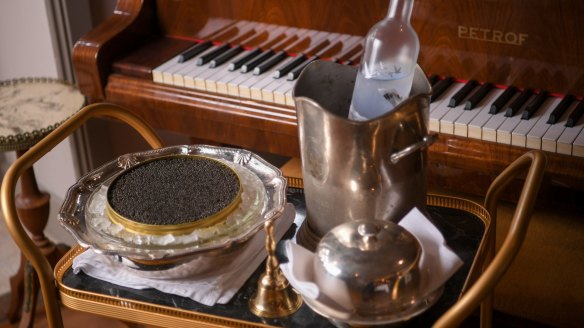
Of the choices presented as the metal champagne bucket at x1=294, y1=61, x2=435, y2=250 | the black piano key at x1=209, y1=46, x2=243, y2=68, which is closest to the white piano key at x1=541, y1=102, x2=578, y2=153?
the metal champagne bucket at x1=294, y1=61, x2=435, y2=250

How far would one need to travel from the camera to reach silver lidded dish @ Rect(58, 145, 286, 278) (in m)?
1.25

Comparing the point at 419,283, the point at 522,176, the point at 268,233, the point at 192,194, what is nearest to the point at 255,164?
the point at 192,194

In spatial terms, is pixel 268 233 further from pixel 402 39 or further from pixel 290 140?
pixel 290 140

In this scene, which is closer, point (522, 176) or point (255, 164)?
point (255, 164)

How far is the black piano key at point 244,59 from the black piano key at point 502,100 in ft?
2.00

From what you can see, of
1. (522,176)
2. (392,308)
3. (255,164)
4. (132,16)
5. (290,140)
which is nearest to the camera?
(392,308)

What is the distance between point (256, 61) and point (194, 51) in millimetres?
177

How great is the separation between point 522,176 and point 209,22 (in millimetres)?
884

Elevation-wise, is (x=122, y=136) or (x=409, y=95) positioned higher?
(x=409, y=95)

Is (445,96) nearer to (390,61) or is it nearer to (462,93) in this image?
(462,93)

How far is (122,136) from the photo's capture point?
274cm

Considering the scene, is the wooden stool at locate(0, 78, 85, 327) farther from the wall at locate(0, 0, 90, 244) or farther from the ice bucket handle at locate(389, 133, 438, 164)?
the ice bucket handle at locate(389, 133, 438, 164)

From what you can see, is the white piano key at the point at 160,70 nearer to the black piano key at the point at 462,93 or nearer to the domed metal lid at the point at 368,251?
the black piano key at the point at 462,93

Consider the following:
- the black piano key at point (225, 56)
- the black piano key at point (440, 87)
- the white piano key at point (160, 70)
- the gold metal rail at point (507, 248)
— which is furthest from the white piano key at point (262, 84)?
the gold metal rail at point (507, 248)
